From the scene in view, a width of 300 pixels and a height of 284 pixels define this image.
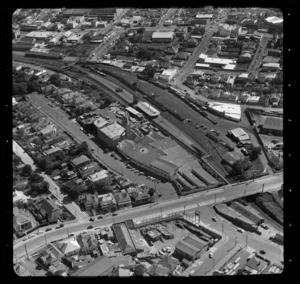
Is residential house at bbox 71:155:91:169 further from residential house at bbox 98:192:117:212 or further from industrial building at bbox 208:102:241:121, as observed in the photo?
industrial building at bbox 208:102:241:121

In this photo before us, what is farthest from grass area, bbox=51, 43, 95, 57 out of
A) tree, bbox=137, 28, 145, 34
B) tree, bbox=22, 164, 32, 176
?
tree, bbox=22, 164, 32, 176

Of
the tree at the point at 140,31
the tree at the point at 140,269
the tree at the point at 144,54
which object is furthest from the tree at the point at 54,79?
the tree at the point at 140,269

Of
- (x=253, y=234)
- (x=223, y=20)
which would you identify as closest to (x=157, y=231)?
(x=253, y=234)

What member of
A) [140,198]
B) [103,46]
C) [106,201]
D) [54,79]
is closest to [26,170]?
[106,201]

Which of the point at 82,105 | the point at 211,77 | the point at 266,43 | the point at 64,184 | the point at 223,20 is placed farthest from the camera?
the point at 223,20

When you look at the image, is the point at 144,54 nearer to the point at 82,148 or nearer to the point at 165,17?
the point at 165,17

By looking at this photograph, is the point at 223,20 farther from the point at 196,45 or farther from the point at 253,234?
the point at 253,234

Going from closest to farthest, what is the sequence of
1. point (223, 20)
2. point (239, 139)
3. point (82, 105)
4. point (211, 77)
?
point (239, 139) < point (82, 105) < point (211, 77) < point (223, 20)
